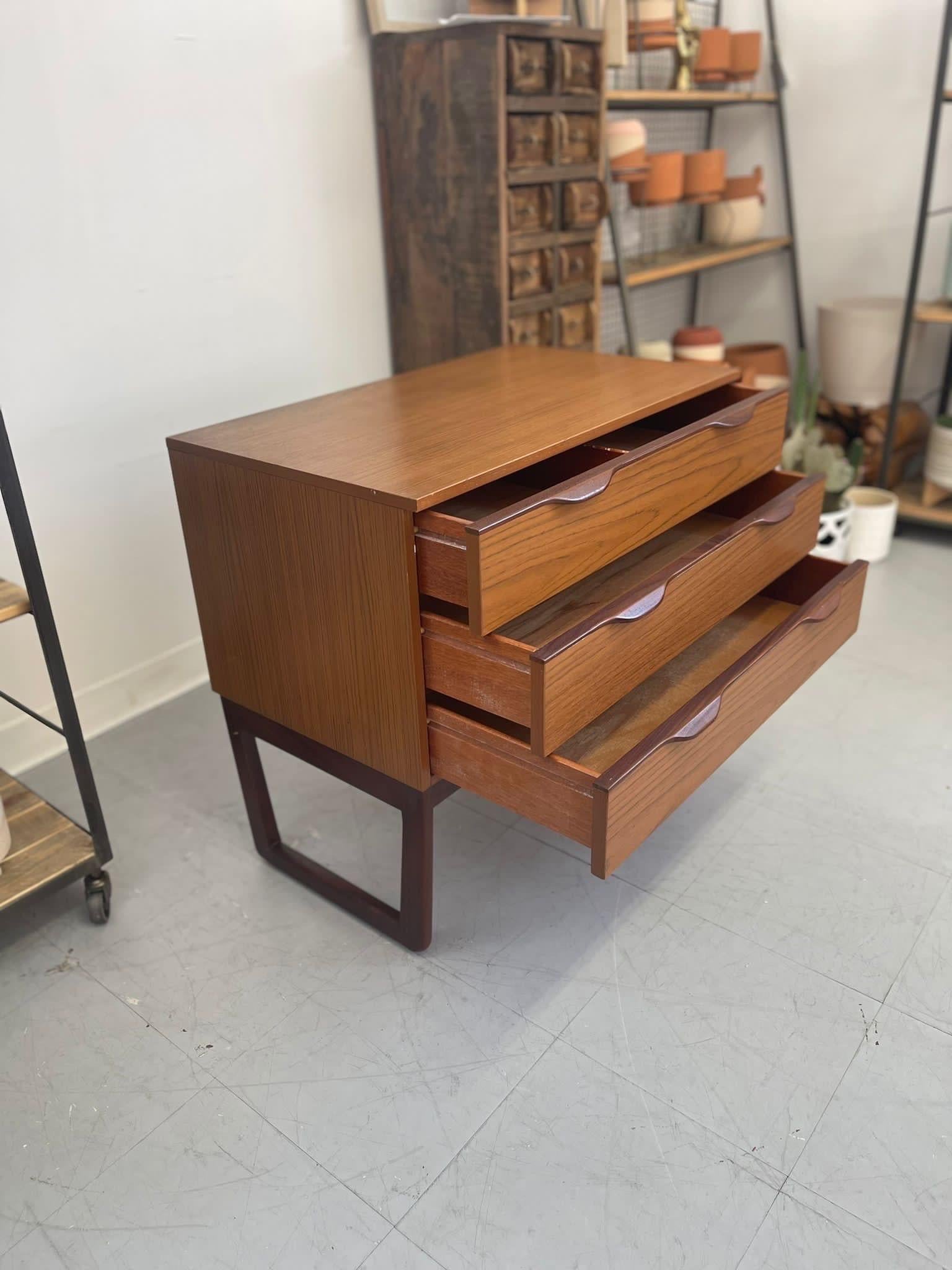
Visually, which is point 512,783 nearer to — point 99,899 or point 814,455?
point 99,899

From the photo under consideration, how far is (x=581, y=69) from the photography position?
2.04 m

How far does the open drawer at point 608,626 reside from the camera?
0.98 m

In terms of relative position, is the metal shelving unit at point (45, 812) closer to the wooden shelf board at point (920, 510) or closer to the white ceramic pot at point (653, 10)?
the white ceramic pot at point (653, 10)

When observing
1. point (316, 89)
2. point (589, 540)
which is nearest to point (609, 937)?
point (589, 540)

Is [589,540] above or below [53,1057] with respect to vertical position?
above

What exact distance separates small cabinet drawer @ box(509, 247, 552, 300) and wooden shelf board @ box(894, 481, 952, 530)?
3.95 ft

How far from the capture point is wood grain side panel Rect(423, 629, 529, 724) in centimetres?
100

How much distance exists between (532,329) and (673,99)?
2.82ft

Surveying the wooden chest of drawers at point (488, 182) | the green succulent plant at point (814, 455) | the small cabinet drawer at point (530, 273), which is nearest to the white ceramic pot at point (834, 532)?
the green succulent plant at point (814, 455)

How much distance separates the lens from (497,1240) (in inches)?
38.7

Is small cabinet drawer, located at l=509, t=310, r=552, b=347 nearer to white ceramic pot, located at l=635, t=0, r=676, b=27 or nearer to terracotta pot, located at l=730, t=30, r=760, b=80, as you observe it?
white ceramic pot, located at l=635, t=0, r=676, b=27

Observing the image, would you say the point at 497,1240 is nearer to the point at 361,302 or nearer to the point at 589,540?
the point at 589,540

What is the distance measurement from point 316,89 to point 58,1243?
6.50ft

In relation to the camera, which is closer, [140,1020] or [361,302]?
[140,1020]
